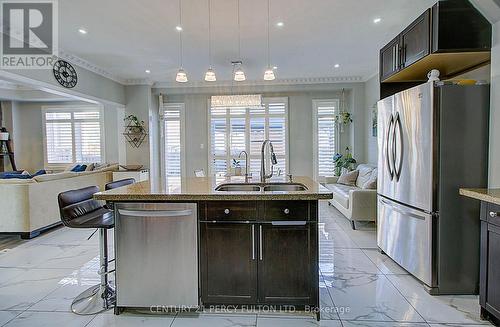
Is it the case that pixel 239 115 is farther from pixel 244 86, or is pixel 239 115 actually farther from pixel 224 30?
pixel 224 30

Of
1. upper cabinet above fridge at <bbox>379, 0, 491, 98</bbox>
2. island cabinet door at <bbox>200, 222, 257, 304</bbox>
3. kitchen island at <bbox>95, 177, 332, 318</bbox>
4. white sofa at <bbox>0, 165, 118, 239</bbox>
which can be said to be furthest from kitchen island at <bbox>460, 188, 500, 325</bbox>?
white sofa at <bbox>0, 165, 118, 239</bbox>

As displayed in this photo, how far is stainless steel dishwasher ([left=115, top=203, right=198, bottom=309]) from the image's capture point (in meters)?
2.23

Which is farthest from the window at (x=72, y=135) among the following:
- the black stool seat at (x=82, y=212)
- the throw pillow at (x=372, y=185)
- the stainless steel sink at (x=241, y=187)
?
the throw pillow at (x=372, y=185)

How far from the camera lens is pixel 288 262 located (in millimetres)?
2209

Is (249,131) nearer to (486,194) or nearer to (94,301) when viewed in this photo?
(94,301)

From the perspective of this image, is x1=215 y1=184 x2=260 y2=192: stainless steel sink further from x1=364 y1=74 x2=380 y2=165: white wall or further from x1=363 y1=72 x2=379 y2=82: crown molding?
x1=363 y1=72 x2=379 y2=82: crown molding

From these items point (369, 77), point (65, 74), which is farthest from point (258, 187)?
point (369, 77)

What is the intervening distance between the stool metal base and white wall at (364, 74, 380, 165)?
5.54m

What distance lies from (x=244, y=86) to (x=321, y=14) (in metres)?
3.84

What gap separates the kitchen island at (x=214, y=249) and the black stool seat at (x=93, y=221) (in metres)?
0.15

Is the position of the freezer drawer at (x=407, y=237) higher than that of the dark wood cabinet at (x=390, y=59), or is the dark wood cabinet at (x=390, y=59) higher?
the dark wood cabinet at (x=390, y=59)

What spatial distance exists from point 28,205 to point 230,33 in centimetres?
365

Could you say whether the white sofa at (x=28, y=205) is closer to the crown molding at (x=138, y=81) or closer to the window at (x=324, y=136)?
the crown molding at (x=138, y=81)

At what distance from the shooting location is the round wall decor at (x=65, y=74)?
4.84 metres
